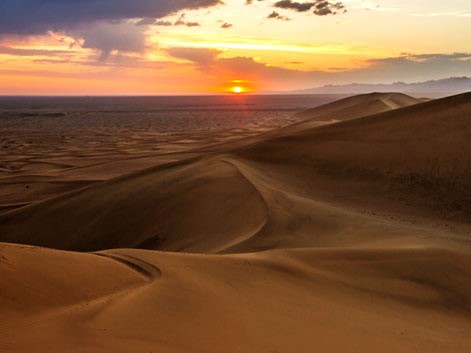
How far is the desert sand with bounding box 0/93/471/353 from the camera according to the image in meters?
4.01

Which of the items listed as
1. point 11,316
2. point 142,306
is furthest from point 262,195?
point 11,316

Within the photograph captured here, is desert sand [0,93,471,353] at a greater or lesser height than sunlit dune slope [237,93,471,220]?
lesser

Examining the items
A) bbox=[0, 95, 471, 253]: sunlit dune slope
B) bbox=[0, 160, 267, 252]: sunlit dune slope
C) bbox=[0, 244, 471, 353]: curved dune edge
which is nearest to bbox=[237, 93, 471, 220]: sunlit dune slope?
bbox=[0, 95, 471, 253]: sunlit dune slope

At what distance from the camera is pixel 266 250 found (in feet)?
23.5

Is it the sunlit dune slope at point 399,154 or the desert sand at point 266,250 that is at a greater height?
the sunlit dune slope at point 399,154

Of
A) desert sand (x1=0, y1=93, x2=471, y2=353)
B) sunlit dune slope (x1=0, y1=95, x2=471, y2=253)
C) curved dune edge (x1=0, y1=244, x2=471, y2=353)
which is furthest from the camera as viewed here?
sunlit dune slope (x1=0, y1=95, x2=471, y2=253)

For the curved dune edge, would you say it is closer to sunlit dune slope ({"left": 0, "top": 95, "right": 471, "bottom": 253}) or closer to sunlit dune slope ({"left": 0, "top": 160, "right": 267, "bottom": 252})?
sunlit dune slope ({"left": 0, "top": 95, "right": 471, "bottom": 253})

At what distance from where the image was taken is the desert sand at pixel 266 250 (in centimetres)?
401

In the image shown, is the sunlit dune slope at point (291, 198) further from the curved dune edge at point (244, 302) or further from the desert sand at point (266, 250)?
the curved dune edge at point (244, 302)

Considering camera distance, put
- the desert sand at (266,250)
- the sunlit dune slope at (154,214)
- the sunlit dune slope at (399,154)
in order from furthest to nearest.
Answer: the sunlit dune slope at (399,154)
the sunlit dune slope at (154,214)
the desert sand at (266,250)

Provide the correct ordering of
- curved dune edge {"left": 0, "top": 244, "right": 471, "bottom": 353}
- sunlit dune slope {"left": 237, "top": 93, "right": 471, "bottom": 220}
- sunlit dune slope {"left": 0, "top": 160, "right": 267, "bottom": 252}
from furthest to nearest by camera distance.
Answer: sunlit dune slope {"left": 237, "top": 93, "right": 471, "bottom": 220} → sunlit dune slope {"left": 0, "top": 160, "right": 267, "bottom": 252} → curved dune edge {"left": 0, "top": 244, "right": 471, "bottom": 353}

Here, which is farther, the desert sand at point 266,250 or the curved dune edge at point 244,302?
the desert sand at point 266,250

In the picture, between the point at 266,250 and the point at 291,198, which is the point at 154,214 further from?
the point at 266,250

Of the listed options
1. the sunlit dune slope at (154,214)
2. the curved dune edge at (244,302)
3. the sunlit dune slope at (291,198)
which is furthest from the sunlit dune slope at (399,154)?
the curved dune edge at (244,302)
